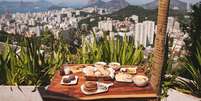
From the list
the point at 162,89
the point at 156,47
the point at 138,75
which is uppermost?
the point at 156,47

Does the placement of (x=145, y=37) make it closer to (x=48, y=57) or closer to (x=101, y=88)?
(x=48, y=57)

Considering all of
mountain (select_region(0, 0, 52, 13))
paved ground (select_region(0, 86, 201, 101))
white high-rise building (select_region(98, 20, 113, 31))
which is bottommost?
paved ground (select_region(0, 86, 201, 101))

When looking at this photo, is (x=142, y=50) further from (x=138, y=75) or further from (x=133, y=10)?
(x=133, y=10)

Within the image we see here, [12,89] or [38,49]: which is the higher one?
[38,49]

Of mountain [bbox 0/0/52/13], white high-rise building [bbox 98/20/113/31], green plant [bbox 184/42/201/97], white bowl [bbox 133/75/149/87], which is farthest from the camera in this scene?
mountain [bbox 0/0/52/13]

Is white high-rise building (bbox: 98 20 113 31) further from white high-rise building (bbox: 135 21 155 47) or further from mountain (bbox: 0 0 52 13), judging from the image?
mountain (bbox: 0 0 52 13)

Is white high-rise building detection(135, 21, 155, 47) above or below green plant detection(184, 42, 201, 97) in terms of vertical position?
above

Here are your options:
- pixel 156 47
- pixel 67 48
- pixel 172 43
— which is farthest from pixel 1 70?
pixel 172 43

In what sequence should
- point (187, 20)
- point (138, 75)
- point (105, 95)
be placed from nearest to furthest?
1. point (105, 95)
2. point (138, 75)
3. point (187, 20)

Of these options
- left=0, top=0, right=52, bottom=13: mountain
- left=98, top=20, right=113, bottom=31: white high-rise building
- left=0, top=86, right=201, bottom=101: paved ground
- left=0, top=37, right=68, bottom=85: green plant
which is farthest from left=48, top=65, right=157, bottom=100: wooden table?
left=0, top=0, right=52, bottom=13: mountain
